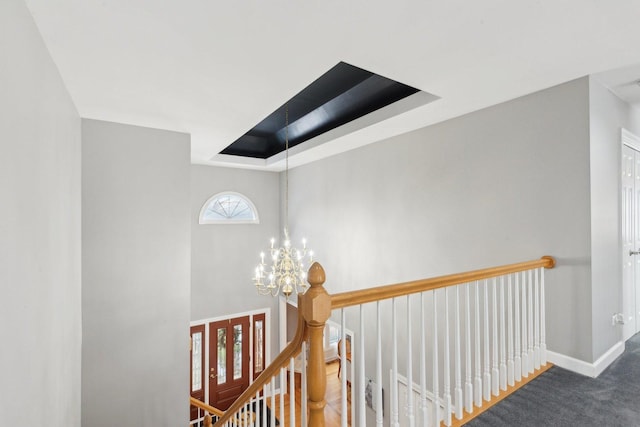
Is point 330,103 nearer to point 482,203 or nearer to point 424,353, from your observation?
point 482,203

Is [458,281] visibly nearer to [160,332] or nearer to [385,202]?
[385,202]

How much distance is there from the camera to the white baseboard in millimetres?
2531

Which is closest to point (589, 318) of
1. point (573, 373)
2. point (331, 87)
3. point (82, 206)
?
point (573, 373)

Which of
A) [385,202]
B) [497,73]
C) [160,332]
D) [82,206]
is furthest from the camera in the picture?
[385,202]

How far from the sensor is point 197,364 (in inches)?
251

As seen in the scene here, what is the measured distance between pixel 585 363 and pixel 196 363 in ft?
20.2

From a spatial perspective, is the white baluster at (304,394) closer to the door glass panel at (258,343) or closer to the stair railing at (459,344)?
the stair railing at (459,344)

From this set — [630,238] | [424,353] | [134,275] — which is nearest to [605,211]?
[630,238]

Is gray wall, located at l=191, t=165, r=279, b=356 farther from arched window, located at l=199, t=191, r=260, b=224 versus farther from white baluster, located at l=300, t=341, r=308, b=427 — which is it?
white baluster, located at l=300, t=341, r=308, b=427

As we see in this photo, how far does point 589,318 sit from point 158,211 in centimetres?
425

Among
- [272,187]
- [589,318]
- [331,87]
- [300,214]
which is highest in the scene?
[331,87]

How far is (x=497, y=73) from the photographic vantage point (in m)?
2.52

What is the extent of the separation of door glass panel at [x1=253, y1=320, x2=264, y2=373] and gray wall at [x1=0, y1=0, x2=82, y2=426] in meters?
4.40

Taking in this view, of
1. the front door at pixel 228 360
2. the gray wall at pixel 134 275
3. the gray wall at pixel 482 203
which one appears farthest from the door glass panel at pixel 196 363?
the gray wall at pixel 482 203
